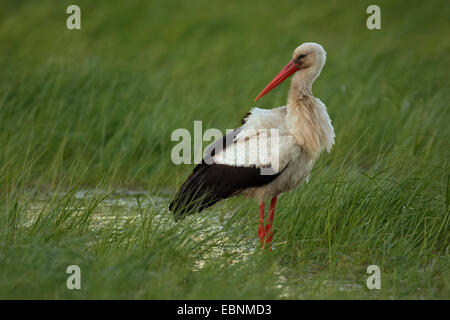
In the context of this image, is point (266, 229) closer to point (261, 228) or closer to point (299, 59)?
point (261, 228)

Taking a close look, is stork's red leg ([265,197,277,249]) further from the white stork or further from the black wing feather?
the black wing feather

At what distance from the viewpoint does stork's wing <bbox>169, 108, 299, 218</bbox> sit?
4637 mm

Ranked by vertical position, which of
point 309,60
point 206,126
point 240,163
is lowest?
point 240,163

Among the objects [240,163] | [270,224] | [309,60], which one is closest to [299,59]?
[309,60]

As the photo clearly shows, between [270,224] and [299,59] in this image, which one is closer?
[270,224]

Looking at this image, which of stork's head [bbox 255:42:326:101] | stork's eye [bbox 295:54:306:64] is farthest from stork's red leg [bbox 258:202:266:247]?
stork's eye [bbox 295:54:306:64]

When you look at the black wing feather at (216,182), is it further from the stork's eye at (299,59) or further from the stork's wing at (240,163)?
the stork's eye at (299,59)

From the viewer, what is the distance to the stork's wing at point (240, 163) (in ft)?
15.2

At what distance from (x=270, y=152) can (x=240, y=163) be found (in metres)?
0.28

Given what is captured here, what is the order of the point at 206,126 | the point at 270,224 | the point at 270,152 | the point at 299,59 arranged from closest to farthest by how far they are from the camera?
the point at 270,152
the point at 270,224
the point at 299,59
the point at 206,126

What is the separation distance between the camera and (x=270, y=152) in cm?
464

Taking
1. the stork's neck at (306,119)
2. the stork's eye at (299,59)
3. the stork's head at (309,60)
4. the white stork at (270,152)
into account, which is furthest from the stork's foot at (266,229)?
the stork's eye at (299,59)

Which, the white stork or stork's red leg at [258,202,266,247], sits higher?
the white stork

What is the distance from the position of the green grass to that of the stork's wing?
0.22 m
